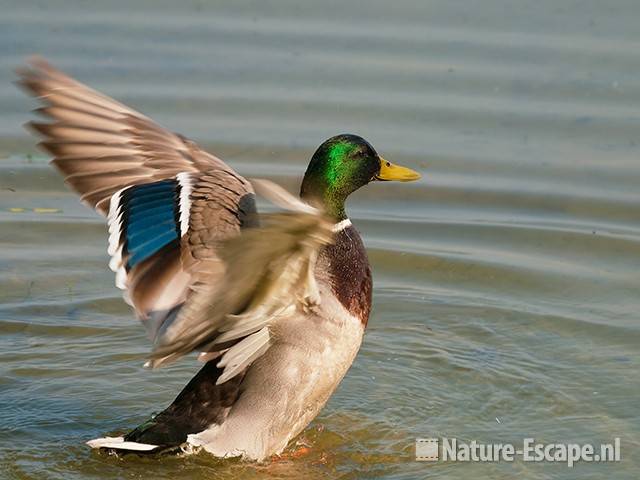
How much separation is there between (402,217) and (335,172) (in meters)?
2.36

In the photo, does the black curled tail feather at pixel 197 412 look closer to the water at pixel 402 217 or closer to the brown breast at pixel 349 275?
the water at pixel 402 217

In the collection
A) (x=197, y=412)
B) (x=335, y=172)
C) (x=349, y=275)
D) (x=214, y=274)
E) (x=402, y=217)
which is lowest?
(x=197, y=412)

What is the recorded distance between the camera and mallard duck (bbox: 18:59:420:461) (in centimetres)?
482

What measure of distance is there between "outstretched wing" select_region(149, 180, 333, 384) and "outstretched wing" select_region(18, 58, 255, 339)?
8.1 inches

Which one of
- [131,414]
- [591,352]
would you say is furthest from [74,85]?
[591,352]

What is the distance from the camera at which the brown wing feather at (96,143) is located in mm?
5902

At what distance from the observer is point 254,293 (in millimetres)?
4629

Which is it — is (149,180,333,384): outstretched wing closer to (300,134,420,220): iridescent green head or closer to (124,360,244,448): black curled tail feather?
(124,360,244,448): black curled tail feather

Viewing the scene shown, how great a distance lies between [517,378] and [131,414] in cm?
186

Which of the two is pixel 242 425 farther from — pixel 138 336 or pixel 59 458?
pixel 138 336

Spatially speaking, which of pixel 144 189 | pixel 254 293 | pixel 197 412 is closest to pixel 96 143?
pixel 144 189

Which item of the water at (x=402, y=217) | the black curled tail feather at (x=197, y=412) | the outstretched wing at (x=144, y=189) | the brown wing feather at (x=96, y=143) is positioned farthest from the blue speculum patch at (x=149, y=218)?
the water at (x=402, y=217)

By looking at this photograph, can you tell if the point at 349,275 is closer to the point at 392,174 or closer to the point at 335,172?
the point at 335,172

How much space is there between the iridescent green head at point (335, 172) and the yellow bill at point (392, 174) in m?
0.20
